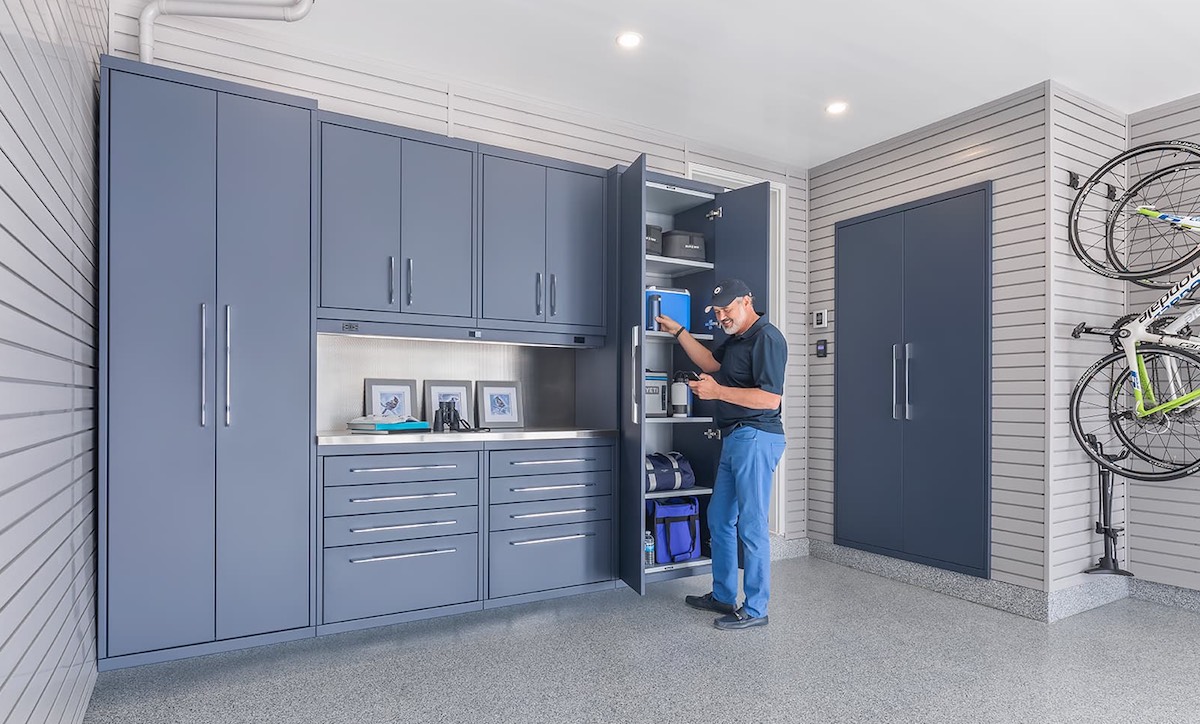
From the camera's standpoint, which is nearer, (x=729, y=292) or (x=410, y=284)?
(x=410, y=284)

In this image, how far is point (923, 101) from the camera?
435 centimetres

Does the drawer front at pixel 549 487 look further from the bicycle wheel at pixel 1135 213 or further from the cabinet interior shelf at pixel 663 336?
the bicycle wheel at pixel 1135 213

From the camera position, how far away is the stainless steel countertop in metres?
3.36

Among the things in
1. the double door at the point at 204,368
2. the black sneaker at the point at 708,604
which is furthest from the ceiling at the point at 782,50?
the black sneaker at the point at 708,604

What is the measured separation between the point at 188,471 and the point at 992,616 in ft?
13.7

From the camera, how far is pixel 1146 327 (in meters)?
3.82

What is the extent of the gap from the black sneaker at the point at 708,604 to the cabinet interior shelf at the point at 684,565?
0.57 ft

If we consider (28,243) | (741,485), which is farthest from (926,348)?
(28,243)

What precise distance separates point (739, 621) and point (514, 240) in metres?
2.37

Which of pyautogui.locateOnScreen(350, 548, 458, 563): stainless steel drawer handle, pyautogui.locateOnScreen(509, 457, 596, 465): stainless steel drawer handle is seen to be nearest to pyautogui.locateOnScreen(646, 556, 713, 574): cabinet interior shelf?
pyautogui.locateOnScreen(509, 457, 596, 465): stainless steel drawer handle

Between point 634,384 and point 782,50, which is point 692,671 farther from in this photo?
point 782,50

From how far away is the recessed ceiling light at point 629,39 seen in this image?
3580mm

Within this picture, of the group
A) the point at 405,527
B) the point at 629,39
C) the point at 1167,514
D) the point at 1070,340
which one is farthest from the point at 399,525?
the point at 1167,514

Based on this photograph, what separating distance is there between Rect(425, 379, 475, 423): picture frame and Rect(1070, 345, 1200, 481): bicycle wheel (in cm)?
341
